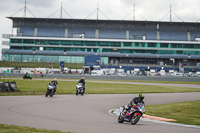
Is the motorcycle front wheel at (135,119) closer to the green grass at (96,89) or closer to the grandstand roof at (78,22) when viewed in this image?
the green grass at (96,89)

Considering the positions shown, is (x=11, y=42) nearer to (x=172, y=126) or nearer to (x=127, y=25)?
(x=127, y=25)

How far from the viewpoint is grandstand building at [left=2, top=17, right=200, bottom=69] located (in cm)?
10481

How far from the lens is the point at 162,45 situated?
106062 mm

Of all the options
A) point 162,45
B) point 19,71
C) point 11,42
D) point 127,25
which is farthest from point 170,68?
point 11,42

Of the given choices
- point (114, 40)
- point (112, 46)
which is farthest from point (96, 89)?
point (112, 46)

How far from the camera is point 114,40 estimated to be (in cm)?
10525

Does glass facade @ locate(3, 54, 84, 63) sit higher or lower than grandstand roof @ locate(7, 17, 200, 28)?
lower

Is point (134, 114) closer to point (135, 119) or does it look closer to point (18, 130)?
point (135, 119)

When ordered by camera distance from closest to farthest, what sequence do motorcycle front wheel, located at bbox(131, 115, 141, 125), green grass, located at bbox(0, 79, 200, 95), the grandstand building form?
motorcycle front wheel, located at bbox(131, 115, 141, 125) < green grass, located at bbox(0, 79, 200, 95) < the grandstand building

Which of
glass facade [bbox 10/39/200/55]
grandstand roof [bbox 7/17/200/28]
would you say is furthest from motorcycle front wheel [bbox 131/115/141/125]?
grandstand roof [bbox 7/17/200/28]

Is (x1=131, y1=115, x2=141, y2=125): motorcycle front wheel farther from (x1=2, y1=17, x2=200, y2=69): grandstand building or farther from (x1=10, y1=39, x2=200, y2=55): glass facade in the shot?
(x1=10, y1=39, x2=200, y2=55): glass facade

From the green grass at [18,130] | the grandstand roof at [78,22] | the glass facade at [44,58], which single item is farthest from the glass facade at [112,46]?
the green grass at [18,130]

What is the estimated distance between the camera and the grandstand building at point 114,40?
344ft

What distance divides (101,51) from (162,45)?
19.7 metres
